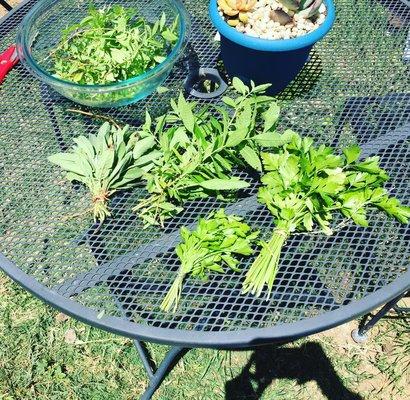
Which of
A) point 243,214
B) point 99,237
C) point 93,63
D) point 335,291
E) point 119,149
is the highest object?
point 93,63

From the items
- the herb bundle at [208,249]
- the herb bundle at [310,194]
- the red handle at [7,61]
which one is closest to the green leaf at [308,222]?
the herb bundle at [310,194]

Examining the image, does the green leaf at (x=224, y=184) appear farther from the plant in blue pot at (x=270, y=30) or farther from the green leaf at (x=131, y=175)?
the plant in blue pot at (x=270, y=30)

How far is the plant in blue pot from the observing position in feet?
4.10

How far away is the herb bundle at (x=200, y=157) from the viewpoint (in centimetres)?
118

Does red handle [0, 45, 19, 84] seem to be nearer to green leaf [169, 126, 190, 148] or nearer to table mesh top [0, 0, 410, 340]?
table mesh top [0, 0, 410, 340]

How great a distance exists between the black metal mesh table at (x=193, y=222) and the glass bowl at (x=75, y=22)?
0.10 m

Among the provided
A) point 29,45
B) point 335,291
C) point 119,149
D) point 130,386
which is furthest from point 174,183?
point 130,386

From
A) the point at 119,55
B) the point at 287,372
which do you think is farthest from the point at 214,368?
the point at 119,55

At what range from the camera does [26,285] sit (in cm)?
114

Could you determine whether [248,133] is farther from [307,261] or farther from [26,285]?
[26,285]

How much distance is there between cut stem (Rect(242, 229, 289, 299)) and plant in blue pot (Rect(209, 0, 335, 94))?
0.47 m

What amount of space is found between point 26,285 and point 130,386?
85 cm

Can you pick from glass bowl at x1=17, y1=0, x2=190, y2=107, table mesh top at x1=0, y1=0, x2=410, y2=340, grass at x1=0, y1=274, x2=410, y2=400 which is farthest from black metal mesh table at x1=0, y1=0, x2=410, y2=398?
grass at x1=0, y1=274, x2=410, y2=400

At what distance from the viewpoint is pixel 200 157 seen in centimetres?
119
